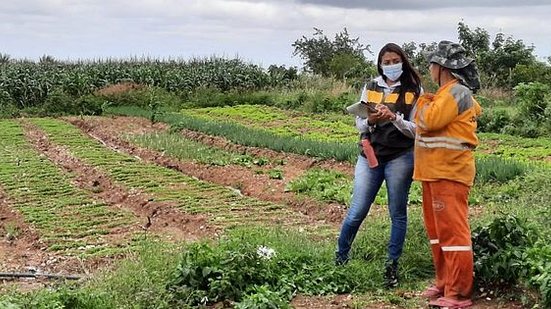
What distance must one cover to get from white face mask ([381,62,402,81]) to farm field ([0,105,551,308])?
1.40m

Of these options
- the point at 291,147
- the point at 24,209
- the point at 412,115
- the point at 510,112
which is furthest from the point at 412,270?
the point at 510,112

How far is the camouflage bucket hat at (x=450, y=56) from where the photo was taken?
4.56 metres

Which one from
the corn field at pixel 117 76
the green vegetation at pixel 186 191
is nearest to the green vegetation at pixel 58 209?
the green vegetation at pixel 186 191

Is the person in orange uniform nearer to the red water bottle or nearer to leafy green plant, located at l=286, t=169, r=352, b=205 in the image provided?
the red water bottle

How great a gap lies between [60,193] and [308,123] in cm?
1018

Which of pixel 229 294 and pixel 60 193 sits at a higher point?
pixel 229 294

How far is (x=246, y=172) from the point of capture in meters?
11.8

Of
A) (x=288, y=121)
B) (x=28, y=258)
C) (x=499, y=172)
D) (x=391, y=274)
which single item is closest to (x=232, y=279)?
(x=391, y=274)

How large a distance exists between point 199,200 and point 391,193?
16.0 feet

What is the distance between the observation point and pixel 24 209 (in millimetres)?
9266

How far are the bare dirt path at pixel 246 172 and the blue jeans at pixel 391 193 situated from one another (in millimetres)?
2989

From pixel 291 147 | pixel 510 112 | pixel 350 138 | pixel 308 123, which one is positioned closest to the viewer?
pixel 291 147

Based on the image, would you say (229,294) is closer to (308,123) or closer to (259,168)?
(259,168)

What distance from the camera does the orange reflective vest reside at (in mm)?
4504
